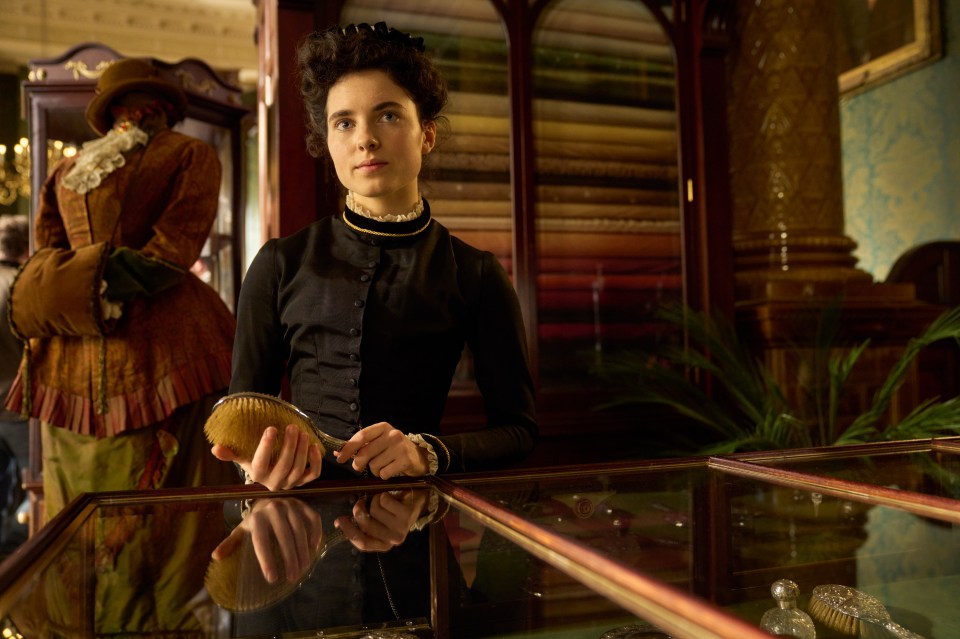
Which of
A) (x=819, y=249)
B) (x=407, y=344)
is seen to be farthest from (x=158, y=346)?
(x=819, y=249)

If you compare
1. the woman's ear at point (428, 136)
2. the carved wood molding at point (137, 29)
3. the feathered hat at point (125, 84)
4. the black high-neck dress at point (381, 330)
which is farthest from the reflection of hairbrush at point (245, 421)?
the carved wood molding at point (137, 29)

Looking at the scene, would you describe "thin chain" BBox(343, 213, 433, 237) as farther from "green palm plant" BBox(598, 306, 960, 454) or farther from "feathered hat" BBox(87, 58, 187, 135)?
"feathered hat" BBox(87, 58, 187, 135)

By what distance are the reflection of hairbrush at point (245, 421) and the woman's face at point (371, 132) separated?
18.3 inches

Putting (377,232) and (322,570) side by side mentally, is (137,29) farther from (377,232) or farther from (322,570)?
(322,570)

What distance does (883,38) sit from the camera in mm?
5141

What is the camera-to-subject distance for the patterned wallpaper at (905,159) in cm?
470

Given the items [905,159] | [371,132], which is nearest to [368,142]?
[371,132]

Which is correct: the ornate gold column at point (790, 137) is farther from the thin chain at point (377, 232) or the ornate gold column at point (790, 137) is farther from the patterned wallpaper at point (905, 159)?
the patterned wallpaper at point (905, 159)

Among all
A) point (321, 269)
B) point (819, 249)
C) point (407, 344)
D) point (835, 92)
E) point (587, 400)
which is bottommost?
point (587, 400)

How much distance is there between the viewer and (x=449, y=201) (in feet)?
7.30

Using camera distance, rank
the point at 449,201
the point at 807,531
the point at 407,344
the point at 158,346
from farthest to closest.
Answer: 1. the point at 449,201
2. the point at 158,346
3. the point at 407,344
4. the point at 807,531

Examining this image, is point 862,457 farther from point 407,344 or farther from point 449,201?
point 449,201

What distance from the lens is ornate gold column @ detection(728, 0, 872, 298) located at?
2.69 meters

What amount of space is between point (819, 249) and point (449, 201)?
4.27 ft
